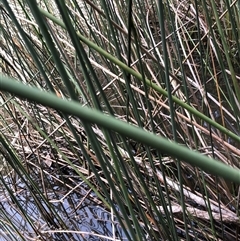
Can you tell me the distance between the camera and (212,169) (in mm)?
133

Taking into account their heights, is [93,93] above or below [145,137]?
above

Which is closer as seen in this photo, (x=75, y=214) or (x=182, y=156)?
(x=182, y=156)

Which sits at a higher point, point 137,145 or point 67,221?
point 137,145

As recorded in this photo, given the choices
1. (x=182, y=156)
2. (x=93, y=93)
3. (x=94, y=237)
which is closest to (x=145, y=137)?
(x=182, y=156)

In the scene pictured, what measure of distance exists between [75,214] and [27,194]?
0.26m

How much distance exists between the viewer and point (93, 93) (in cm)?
38

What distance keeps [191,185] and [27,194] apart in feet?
2.11

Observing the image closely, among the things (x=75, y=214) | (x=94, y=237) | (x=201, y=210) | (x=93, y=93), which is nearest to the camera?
(x=93, y=93)

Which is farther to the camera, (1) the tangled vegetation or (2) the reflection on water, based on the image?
(2) the reflection on water

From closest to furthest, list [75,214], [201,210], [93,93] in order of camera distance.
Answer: [93,93] → [201,210] → [75,214]

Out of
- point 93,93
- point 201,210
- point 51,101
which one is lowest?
point 51,101

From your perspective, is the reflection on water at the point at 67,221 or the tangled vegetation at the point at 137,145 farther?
the reflection on water at the point at 67,221

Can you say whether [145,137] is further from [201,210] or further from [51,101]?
[201,210]

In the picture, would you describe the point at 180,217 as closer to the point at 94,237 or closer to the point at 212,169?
the point at 94,237
